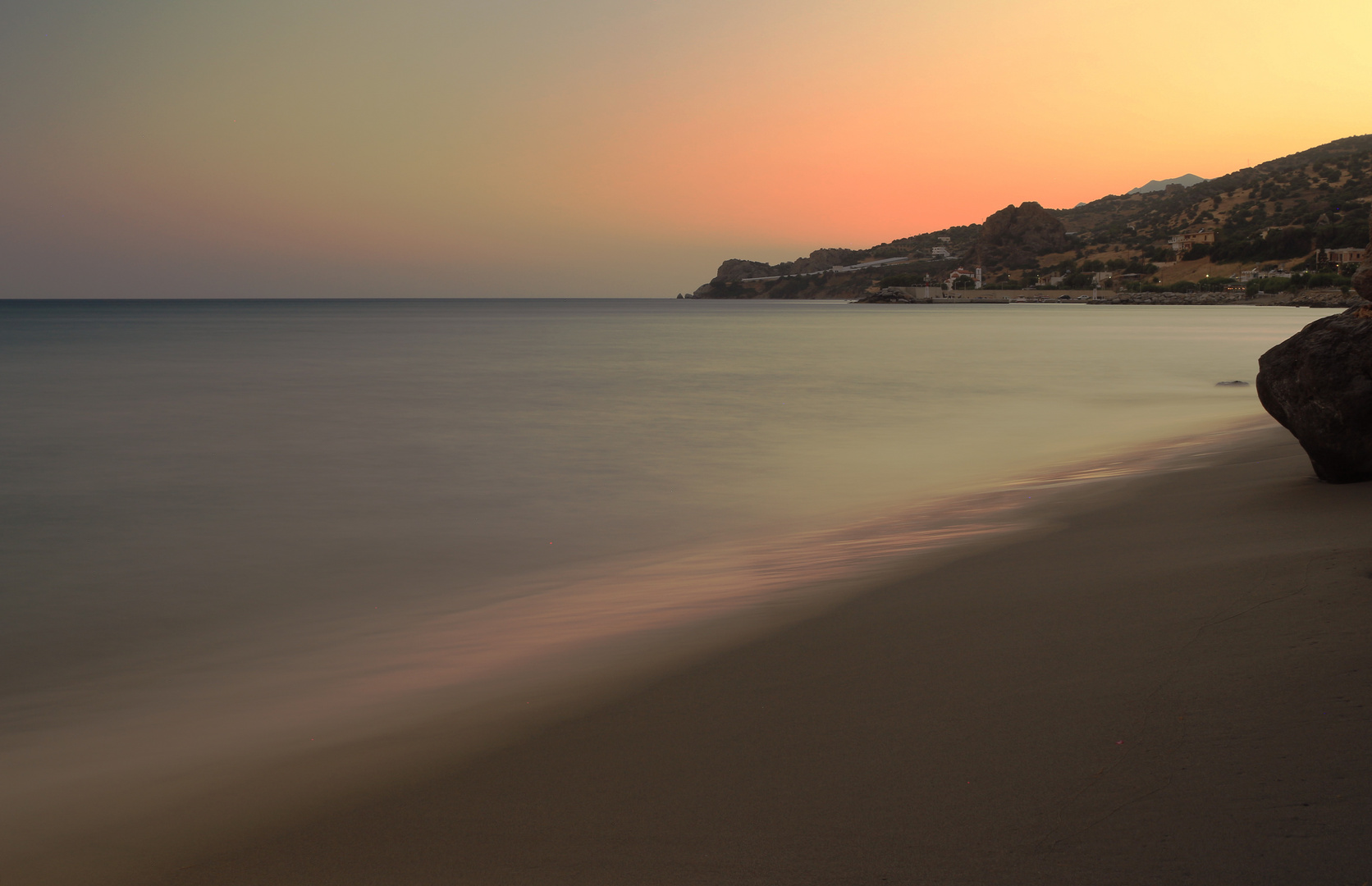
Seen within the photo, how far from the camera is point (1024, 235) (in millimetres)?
169500

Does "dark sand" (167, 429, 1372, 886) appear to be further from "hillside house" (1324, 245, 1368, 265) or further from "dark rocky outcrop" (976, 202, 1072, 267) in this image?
"dark rocky outcrop" (976, 202, 1072, 267)

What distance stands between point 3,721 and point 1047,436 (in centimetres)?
1400

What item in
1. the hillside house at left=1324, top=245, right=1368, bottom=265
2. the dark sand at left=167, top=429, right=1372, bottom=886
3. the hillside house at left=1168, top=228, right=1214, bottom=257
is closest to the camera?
the dark sand at left=167, top=429, right=1372, bottom=886

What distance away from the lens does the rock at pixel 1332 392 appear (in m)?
5.67

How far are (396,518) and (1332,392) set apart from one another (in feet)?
26.5

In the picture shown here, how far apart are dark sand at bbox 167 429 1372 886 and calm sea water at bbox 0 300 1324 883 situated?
43.9 inches

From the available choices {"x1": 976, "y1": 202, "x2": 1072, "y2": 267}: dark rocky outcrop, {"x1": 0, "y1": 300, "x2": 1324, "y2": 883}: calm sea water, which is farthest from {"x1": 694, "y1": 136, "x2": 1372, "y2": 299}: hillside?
{"x1": 0, "y1": 300, "x2": 1324, "y2": 883}: calm sea water

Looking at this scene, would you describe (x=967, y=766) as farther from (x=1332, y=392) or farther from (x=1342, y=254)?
(x=1342, y=254)

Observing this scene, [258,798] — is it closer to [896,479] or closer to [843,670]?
[843,670]

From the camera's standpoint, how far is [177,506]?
980 centimetres

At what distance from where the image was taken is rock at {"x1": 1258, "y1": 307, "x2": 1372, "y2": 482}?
5668 millimetres

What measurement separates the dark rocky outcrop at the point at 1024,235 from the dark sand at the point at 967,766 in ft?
576

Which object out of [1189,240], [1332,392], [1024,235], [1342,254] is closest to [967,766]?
[1332,392]

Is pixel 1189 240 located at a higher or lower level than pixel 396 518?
higher
